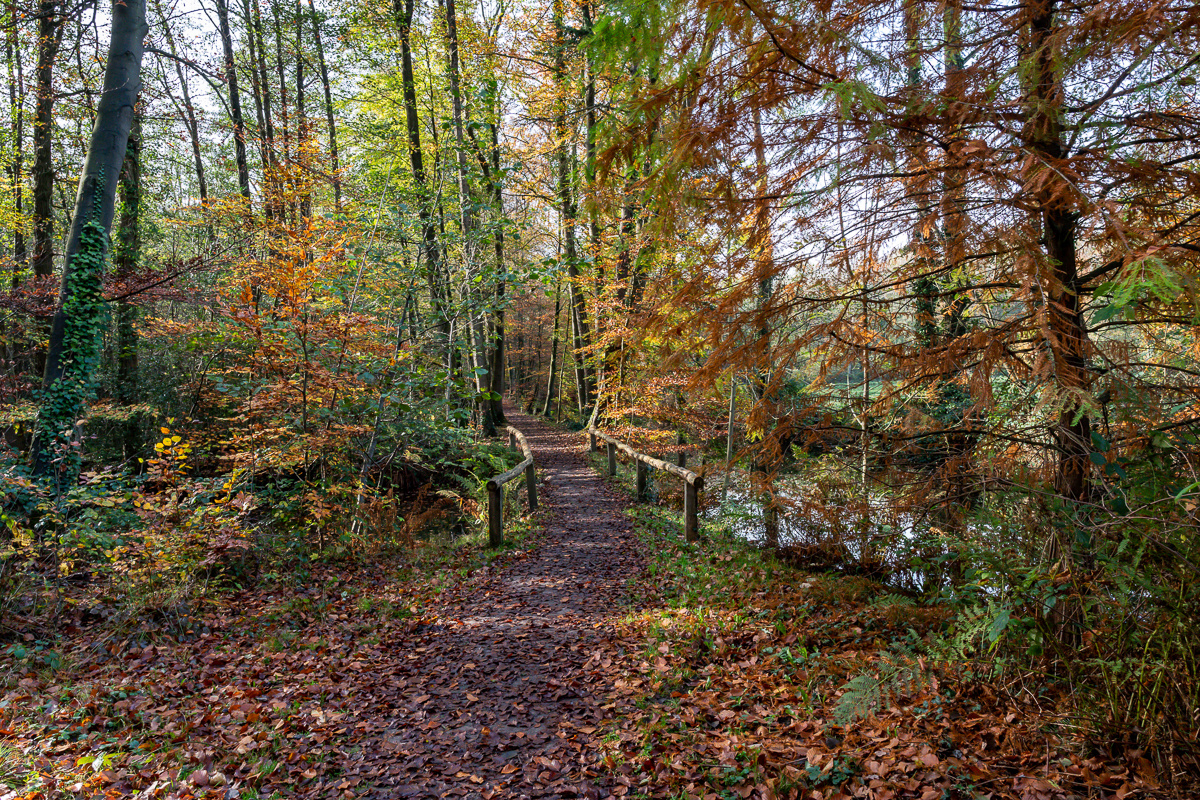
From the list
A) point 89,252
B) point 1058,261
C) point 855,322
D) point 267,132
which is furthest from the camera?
point 267,132

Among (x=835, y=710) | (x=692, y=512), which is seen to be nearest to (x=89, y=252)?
(x=692, y=512)

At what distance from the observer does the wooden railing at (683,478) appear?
8.22m

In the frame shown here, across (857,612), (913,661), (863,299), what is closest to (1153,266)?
(863,299)

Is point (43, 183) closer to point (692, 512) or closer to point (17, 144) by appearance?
point (17, 144)

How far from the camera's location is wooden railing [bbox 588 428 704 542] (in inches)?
324

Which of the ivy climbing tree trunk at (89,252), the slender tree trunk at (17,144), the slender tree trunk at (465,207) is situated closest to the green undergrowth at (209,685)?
the ivy climbing tree trunk at (89,252)

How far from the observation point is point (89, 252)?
290 inches

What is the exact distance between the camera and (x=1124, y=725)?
2746 mm

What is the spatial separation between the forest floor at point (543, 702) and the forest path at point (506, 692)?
0.07 feet

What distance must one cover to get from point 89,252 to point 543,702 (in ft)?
26.8

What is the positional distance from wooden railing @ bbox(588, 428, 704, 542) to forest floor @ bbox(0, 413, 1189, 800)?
1668 mm

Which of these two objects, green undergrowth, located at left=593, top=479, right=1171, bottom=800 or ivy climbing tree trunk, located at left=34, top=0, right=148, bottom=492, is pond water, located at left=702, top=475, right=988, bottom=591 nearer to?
green undergrowth, located at left=593, top=479, right=1171, bottom=800

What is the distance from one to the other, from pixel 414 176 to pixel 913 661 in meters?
11.4

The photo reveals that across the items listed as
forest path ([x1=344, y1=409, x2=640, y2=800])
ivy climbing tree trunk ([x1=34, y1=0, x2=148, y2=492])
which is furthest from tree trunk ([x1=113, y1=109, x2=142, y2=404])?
forest path ([x1=344, y1=409, x2=640, y2=800])
